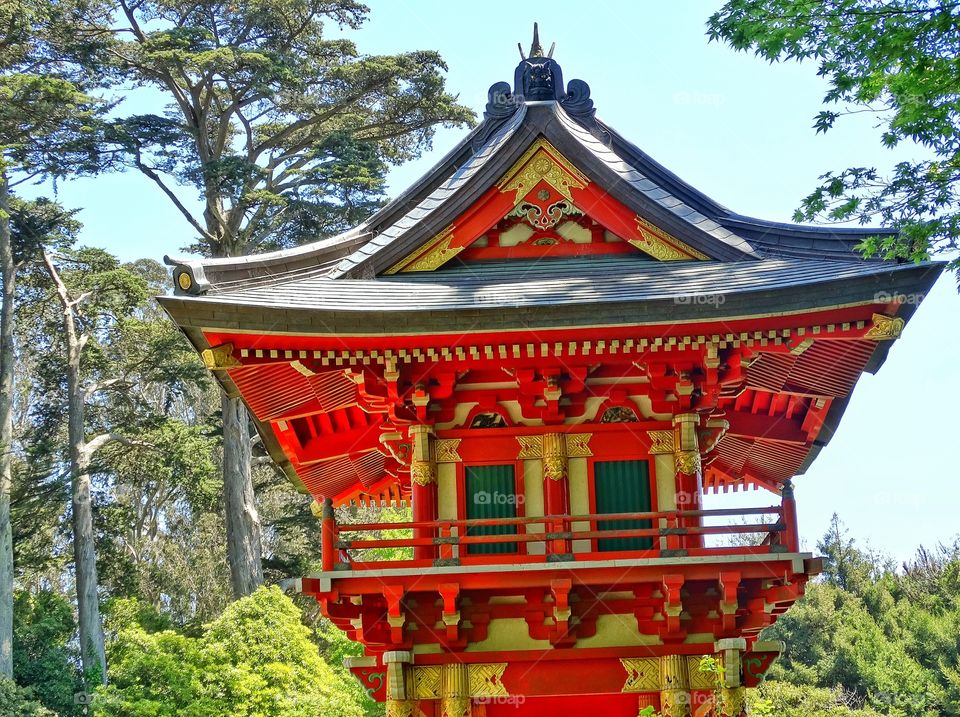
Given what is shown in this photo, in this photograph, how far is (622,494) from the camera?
12.3 metres

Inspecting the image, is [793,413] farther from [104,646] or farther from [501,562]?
[104,646]

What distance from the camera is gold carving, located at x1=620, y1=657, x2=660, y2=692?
1189 cm

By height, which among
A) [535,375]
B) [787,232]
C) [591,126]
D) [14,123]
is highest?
[14,123]

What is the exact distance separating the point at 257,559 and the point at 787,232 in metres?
21.7

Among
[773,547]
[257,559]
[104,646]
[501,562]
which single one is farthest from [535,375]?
[104,646]

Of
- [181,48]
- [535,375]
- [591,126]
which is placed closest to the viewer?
[535,375]

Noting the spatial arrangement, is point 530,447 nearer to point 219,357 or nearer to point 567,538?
point 567,538

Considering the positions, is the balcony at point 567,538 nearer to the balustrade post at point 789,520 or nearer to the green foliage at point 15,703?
the balustrade post at point 789,520

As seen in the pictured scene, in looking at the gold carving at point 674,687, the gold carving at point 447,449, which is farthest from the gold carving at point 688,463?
the gold carving at point 447,449

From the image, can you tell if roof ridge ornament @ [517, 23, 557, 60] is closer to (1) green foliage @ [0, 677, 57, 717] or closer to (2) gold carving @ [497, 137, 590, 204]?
(2) gold carving @ [497, 137, 590, 204]

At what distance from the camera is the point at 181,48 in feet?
108

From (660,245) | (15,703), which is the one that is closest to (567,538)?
(660,245)

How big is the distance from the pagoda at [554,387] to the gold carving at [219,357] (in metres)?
0.03

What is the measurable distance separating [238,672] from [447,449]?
12.9 meters
